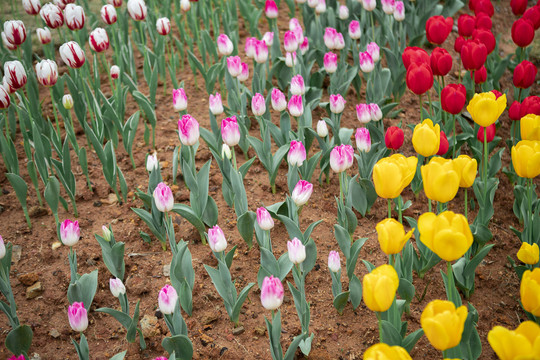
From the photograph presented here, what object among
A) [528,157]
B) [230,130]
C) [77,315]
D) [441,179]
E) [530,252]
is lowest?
[77,315]

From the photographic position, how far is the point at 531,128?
2264 mm

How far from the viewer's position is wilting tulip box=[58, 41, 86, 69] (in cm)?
291

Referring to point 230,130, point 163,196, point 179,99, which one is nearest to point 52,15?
point 179,99

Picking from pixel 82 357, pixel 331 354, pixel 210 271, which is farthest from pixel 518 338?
pixel 82 357

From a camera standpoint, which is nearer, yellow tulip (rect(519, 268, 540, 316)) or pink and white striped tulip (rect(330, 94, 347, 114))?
yellow tulip (rect(519, 268, 540, 316))

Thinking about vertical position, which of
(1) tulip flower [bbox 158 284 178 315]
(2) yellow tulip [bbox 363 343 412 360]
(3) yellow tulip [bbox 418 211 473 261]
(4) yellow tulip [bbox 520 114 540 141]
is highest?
(3) yellow tulip [bbox 418 211 473 261]

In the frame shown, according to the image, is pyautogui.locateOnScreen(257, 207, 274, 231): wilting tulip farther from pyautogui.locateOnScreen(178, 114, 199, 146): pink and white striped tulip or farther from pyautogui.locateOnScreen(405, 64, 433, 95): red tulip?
pyautogui.locateOnScreen(405, 64, 433, 95): red tulip

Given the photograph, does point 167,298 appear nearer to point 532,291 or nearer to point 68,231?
point 68,231

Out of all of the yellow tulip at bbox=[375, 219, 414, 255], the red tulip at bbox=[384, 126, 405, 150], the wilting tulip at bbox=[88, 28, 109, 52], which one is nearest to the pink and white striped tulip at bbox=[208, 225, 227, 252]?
the yellow tulip at bbox=[375, 219, 414, 255]

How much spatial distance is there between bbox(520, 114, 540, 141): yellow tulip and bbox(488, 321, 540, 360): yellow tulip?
1119 millimetres

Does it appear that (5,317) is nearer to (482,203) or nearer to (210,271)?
(210,271)

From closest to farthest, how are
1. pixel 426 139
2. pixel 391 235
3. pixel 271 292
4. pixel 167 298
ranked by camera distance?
pixel 391 235
pixel 271 292
pixel 167 298
pixel 426 139

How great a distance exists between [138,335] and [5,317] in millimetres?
603

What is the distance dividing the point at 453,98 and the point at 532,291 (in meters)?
1.16
